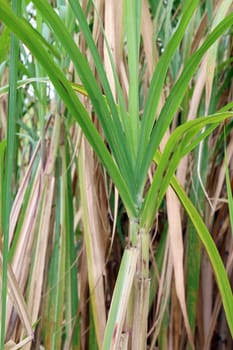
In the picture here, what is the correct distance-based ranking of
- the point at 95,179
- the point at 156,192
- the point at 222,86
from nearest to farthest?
the point at 156,192
the point at 95,179
the point at 222,86

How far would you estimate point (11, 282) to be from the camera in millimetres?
500

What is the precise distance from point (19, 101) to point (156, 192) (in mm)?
339

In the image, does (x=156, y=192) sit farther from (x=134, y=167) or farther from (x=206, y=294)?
(x=206, y=294)

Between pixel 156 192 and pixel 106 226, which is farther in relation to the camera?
pixel 106 226

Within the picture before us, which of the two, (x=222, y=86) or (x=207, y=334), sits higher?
(x=222, y=86)

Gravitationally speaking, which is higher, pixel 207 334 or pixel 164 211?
pixel 164 211

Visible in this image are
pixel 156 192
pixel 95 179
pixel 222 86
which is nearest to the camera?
pixel 156 192

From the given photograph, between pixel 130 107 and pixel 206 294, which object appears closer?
pixel 130 107

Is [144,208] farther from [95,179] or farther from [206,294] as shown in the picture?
[206,294]

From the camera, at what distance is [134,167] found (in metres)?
0.42

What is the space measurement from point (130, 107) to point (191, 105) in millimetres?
197

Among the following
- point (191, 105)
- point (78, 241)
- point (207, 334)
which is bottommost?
point (207, 334)

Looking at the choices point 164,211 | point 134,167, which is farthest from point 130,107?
point 164,211

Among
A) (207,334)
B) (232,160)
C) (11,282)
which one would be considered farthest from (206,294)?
(11,282)
